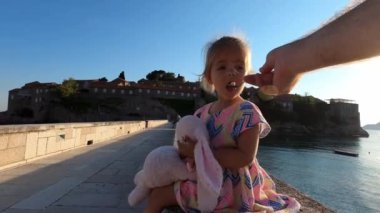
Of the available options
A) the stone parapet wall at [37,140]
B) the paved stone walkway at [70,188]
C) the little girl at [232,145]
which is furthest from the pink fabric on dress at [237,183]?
the stone parapet wall at [37,140]

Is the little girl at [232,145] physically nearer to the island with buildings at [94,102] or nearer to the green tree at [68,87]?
the island with buildings at [94,102]

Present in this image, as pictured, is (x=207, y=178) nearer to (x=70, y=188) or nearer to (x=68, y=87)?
(x=70, y=188)

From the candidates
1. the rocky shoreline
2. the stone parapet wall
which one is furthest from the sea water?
the stone parapet wall

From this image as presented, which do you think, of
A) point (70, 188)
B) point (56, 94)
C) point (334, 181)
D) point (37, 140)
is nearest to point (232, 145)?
point (70, 188)

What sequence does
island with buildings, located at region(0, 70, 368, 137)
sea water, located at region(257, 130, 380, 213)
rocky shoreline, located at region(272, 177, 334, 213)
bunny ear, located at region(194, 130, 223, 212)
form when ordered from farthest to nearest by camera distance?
1. island with buildings, located at region(0, 70, 368, 137)
2. sea water, located at region(257, 130, 380, 213)
3. rocky shoreline, located at region(272, 177, 334, 213)
4. bunny ear, located at region(194, 130, 223, 212)

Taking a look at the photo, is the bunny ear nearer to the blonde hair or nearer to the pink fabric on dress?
the pink fabric on dress

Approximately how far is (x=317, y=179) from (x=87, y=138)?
64.1ft

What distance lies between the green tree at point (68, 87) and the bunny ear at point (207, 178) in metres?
71.4

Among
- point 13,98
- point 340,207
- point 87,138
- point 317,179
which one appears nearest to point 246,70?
point 87,138

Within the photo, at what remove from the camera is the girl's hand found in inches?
75.5

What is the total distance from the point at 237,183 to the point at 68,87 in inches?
2859

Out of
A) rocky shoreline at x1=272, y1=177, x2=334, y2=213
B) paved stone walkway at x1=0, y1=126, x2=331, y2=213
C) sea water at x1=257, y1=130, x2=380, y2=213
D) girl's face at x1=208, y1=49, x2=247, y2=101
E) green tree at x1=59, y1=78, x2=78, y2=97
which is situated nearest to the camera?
girl's face at x1=208, y1=49, x2=247, y2=101

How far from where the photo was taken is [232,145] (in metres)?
1.93

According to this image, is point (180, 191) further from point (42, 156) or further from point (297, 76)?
point (42, 156)
